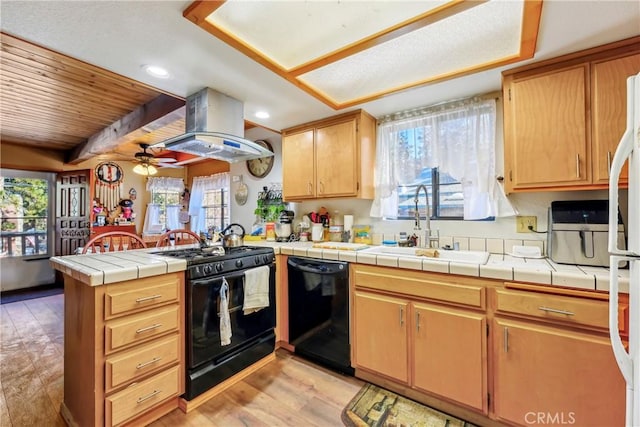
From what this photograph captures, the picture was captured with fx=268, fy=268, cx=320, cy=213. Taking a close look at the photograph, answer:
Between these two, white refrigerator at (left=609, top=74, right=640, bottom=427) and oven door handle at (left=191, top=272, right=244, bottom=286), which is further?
oven door handle at (left=191, top=272, right=244, bottom=286)

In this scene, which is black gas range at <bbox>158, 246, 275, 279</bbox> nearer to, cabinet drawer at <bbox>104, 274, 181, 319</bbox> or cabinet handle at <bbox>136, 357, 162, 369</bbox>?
cabinet drawer at <bbox>104, 274, 181, 319</bbox>

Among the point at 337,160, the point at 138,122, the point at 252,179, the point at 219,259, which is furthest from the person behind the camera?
the point at 252,179

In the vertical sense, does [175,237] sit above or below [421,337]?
above

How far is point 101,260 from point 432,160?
2.49 meters

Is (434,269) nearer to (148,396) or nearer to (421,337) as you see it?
(421,337)

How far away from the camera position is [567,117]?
1581 millimetres

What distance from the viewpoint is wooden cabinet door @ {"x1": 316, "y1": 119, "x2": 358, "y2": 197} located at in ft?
8.02

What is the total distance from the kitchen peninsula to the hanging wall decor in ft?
13.4

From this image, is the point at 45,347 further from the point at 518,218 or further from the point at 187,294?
the point at 518,218

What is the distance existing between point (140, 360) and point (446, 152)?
2.51 m

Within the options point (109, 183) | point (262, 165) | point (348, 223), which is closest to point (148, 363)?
point (348, 223)

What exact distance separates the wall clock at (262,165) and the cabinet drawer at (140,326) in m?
2.15

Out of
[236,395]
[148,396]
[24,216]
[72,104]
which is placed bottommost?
[236,395]

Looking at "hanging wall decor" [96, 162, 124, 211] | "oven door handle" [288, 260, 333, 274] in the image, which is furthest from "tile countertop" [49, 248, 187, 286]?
"hanging wall decor" [96, 162, 124, 211]
